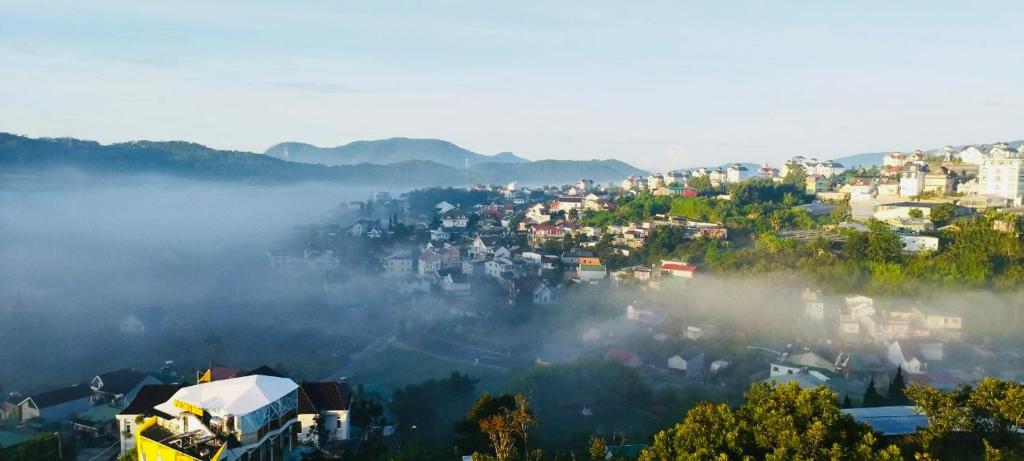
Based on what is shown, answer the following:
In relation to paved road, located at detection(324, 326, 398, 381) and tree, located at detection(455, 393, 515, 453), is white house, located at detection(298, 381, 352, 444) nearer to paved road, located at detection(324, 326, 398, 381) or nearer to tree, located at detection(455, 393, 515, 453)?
tree, located at detection(455, 393, 515, 453)

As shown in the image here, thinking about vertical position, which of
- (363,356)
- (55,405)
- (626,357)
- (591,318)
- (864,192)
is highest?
(864,192)

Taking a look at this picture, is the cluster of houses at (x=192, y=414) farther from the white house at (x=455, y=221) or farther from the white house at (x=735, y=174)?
the white house at (x=735, y=174)

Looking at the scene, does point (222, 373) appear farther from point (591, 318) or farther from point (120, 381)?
point (591, 318)

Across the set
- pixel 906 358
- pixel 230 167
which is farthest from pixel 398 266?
pixel 230 167

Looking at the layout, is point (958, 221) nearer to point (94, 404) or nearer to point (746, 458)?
point (746, 458)

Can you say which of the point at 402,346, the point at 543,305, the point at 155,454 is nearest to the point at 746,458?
the point at 155,454

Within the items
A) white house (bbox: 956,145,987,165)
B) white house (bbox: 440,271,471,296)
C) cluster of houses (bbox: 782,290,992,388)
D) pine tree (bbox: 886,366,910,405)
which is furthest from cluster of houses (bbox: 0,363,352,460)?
white house (bbox: 956,145,987,165)
